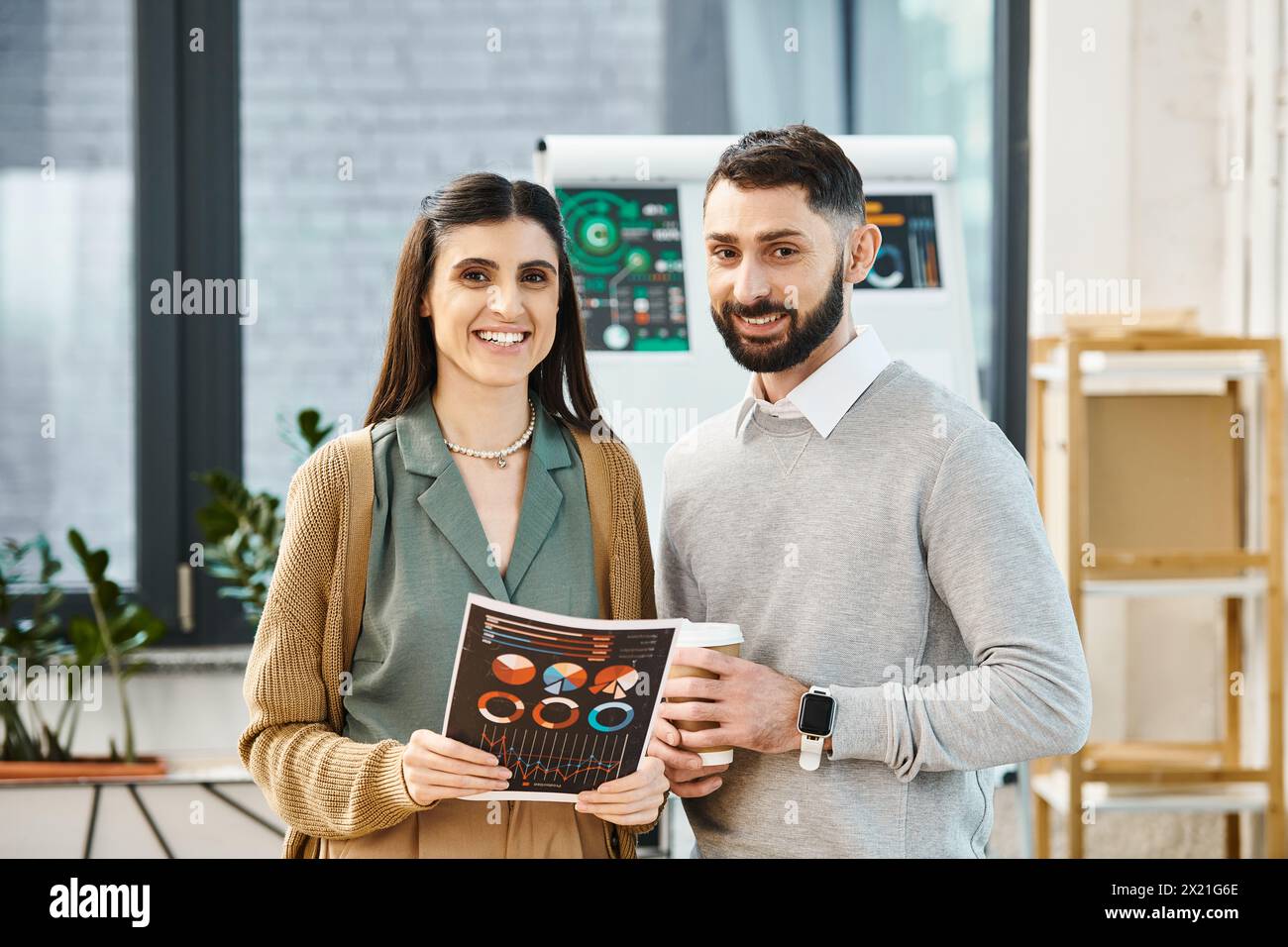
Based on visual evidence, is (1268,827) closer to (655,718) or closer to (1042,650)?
(1042,650)

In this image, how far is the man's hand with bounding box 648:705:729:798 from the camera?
1.20 m

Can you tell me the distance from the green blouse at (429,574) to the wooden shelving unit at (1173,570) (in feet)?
4.93

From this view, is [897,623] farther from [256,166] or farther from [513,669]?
[256,166]

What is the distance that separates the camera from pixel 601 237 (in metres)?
2.23

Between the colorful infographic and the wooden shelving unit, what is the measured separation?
61.2 inches

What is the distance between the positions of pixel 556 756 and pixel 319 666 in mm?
268

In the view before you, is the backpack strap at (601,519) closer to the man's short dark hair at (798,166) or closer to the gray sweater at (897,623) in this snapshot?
the gray sweater at (897,623)

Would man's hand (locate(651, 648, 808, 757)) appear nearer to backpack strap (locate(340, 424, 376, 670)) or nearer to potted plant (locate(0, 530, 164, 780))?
backpack strap (locate(340, 424, 376, 670))

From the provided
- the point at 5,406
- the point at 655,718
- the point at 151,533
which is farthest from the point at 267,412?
the point at 655,718

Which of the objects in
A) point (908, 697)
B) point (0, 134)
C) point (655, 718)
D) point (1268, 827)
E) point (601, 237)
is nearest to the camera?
point (655, 718)

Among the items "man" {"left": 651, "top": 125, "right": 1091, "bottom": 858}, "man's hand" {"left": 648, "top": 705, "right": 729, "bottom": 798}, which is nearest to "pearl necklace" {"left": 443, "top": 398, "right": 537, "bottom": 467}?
"man" {"left": 651, "top": 125, "right": 1091, "bottom": 858}

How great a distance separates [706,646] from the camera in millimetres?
1192

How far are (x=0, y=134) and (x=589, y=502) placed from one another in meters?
2.26

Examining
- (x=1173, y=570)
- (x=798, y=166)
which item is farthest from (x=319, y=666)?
(x=1173, y=570)
